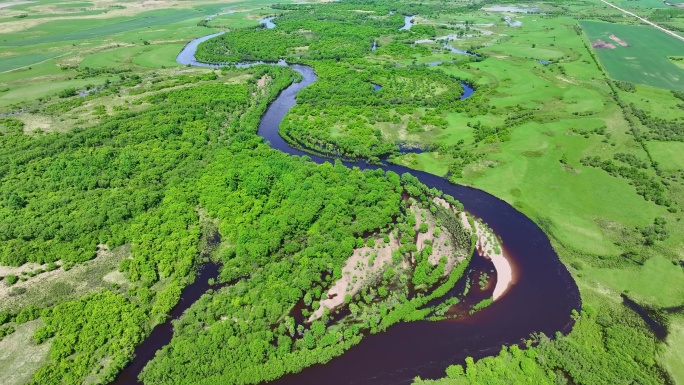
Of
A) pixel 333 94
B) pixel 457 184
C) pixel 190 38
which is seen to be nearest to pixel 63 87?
pixel 190 38

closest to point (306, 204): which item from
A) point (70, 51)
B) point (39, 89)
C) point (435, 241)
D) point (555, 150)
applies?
point (435, 241)

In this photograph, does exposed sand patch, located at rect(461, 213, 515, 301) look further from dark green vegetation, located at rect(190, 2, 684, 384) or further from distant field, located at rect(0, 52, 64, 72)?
distant field, located at rect(0, 52, 64, 72)

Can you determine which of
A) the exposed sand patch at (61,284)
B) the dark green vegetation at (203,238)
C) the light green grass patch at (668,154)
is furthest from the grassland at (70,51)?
the light green grass patch at (668,154)

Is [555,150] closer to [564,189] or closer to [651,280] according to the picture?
[564,189]

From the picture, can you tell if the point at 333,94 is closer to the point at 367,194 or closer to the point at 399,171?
the point at 399,171

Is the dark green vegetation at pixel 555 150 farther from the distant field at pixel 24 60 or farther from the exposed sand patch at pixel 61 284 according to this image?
the distant field at pixel 24 60

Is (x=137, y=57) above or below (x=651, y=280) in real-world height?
above
